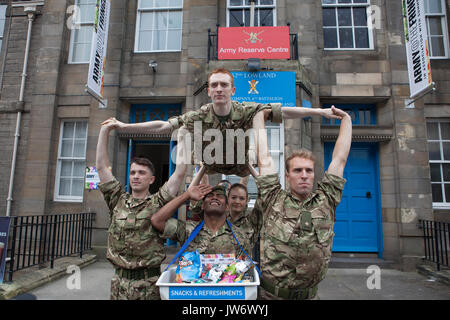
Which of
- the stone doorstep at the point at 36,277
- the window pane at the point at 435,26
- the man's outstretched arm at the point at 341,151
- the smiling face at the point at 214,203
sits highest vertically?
the window pane at the point at 435,26

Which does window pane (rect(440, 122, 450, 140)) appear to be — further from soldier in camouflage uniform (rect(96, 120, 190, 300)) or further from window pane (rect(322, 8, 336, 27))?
soldier in camouflage uniform (rect(96, 120, 190, 300))

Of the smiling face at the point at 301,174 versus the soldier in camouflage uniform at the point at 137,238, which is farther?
the soldier in camouflage uniform at the point at 137,238

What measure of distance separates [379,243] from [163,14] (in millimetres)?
8764

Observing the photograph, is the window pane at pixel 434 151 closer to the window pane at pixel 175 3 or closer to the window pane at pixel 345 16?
the window pane at pixel 345 16

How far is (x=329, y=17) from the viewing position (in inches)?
316

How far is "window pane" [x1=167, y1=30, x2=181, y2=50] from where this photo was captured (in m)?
8.09

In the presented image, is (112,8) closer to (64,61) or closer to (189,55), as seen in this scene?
(64,61)

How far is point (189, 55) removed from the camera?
25.0 feet

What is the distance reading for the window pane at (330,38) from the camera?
789cm

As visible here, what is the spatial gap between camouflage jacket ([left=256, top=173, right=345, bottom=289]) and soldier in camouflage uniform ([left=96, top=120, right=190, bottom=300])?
2.91 feet

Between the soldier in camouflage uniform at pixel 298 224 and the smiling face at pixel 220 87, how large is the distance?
589mm

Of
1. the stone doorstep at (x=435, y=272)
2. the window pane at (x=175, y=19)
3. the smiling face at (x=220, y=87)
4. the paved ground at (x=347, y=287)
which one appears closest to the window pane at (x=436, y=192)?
the stone doorstep at (x=435, y=272)

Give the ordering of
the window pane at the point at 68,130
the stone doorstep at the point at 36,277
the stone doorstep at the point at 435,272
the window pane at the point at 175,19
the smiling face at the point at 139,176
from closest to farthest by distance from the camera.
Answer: the smiling face at the point at 139,176, the stone doorstep at the point at 36,277, the stone doorstep at the point at 435,272, the window pane at the point at 68,130, the window pane at the point at 175,19

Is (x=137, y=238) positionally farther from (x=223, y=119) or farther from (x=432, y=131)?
(x=432, y=131)
